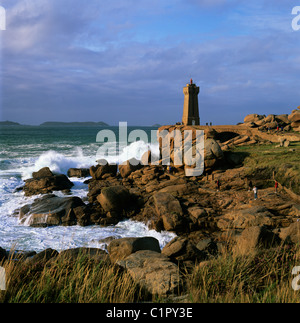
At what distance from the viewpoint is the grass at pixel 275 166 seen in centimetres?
1574

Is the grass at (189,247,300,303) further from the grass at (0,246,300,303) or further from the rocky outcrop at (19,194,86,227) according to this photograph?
the rocky outcrop at (19,194,86,227)

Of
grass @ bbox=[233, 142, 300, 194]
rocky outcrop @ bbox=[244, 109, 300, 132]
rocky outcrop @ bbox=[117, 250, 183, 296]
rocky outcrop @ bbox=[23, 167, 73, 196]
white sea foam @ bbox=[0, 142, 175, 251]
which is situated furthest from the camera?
rocky outcrop @ bbox=[244, 109, 300, 132]

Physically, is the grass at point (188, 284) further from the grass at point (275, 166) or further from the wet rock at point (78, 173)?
the wet rock at point (78, 173)

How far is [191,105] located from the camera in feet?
128

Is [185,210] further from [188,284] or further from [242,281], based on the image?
[242,281]

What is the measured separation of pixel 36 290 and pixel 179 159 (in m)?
18.1

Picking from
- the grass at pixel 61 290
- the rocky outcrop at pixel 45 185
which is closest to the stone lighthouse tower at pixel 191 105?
the rocky outcrop at pixel 45 185

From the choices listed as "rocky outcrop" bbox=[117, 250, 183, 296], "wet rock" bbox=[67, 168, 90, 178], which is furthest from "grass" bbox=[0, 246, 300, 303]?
"wet rock" bbox=[67, 168, 90, 178]

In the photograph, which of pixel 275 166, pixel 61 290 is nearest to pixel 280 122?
pixel 275 166

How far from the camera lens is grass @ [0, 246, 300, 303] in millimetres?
3773

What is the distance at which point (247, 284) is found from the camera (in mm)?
4449

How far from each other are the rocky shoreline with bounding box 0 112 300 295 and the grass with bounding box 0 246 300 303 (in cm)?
189

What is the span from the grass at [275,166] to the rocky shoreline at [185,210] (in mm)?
698

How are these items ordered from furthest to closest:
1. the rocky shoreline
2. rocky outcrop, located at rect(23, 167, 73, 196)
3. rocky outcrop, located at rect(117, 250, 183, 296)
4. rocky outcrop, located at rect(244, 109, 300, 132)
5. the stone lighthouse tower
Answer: the stone lighthouse tower → rocky outcrop, located at rect(244, 109, 300, 132) → rocky outcrop, located at rect(23, 167, 73, 196) → the rocky shoreline → rocky outcrop, located at rect(117, 250, 183, 296)
